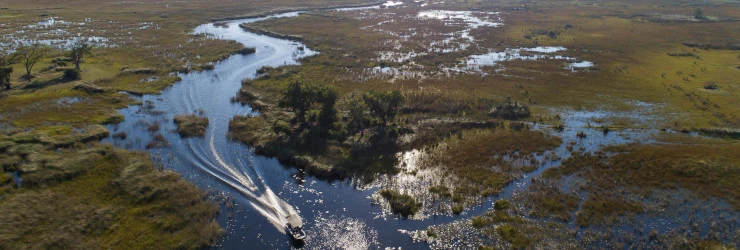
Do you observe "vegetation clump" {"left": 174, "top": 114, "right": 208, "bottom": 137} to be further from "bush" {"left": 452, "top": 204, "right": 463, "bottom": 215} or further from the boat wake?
"bush" {"left": 452, "top": 204, "right": 463, "bottom": 215}

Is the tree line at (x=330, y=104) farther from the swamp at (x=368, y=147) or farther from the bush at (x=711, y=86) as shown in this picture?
the bush at (x=711, y=86)

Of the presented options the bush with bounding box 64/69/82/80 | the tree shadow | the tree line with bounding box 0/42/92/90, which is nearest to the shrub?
the bush with bounding box 64/69/82/80

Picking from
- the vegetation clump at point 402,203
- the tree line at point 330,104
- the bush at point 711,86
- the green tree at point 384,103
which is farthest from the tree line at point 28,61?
the bush at point 711,86

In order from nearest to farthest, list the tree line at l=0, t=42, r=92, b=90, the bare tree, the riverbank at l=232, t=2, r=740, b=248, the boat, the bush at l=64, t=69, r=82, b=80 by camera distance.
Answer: the boat
the riverbank at l=232, t=2, r=740, b=248
the tree line at l=0, t=42, r=92, b=90
the bare tree
the bush at l=64, t=69, r=82, b=80

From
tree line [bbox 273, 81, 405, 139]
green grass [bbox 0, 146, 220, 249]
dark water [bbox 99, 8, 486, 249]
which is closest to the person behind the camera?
green grass [bbox 0, 146, 220, 249]

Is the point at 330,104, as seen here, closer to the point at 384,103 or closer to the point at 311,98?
the point at 311,98

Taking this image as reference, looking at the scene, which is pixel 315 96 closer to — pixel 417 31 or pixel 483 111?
pixel 483 111

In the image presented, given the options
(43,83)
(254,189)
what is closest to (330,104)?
(254,189)

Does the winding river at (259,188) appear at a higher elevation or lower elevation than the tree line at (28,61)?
lower
